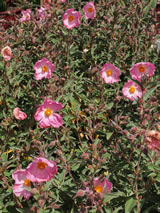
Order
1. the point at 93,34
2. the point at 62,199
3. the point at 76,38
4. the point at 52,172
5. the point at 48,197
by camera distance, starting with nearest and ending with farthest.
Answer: the point at 52,172, the point at 48,197, the point at 62,199, the point at 93,34, the point at 76,38

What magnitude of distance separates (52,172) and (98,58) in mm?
1905

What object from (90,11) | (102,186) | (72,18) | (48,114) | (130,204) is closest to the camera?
(102,186)

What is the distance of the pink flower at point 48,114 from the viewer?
240 cm

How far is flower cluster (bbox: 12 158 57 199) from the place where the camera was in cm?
188

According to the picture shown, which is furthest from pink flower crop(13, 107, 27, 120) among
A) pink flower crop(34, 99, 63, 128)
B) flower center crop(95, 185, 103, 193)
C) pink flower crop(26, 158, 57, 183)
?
flower center crop(95, 185, 103, 193)

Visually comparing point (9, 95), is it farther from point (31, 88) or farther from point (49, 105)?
point (49, 105)

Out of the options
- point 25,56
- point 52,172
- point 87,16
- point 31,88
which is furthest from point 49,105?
point 87,16

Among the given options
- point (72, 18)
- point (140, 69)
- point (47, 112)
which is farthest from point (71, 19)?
point (47, 112)

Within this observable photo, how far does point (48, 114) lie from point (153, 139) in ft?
2.68

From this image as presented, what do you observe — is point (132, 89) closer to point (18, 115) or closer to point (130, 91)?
point (130, 91)

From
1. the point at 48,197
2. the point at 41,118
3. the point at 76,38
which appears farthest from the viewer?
the point at 76,38

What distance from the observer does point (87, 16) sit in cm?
366

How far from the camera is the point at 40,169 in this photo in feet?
6.12

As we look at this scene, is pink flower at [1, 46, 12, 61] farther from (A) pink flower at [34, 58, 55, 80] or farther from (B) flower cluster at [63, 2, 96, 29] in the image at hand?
(B) flower cluster at [63, 2, 96, 29]
